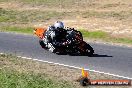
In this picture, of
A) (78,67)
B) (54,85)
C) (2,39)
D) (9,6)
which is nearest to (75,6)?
(9,6)

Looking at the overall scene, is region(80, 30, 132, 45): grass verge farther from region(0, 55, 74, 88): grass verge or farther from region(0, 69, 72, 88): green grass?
region(0, 69, 72, 88): green grass

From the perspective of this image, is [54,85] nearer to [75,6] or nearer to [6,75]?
[6,75]

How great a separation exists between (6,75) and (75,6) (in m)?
24.6

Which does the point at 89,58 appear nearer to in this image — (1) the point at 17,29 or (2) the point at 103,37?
(2) the point at 103,37

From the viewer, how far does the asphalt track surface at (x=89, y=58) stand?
18719 millimetres

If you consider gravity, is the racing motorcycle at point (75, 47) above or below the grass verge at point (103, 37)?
above

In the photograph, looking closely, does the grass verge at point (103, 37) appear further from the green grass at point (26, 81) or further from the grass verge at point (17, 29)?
the green grass at point (26, 81)

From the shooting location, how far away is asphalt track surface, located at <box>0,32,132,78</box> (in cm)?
1872

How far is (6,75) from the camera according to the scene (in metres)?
16.6

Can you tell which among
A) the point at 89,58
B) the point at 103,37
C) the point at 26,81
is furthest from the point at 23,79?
the point at 103,37

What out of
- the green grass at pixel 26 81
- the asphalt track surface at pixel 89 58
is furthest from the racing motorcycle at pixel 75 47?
the green grass at pixel 26 81

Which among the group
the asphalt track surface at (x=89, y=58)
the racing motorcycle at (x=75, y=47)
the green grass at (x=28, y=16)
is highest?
the racing motorcycle at (x=75, y=47)

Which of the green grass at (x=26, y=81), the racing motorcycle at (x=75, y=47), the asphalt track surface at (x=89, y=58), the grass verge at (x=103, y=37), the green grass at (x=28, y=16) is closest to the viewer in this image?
the green grass at (x=26, y=81)

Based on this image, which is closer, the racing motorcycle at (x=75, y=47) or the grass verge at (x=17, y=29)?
the racing motorcycle at (x=75, y=47)
